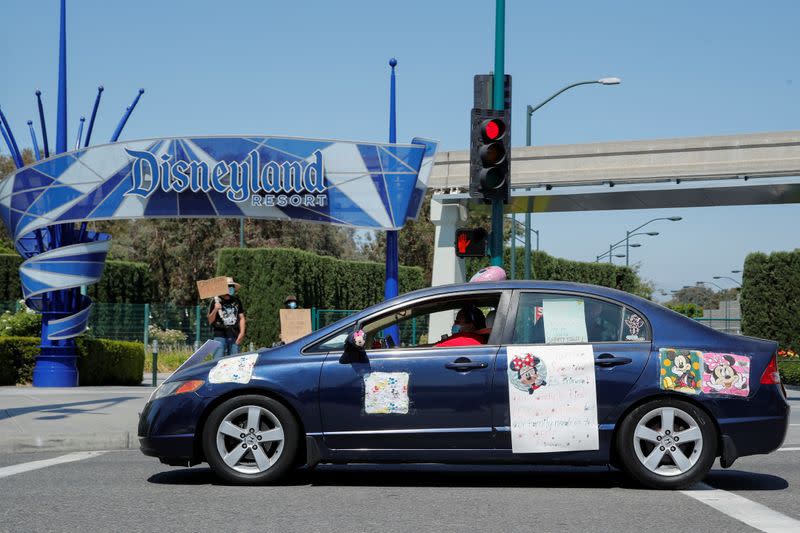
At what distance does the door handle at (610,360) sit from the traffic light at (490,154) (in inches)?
204

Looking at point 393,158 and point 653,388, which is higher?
point 393,158

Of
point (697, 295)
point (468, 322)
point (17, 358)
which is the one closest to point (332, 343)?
point (468, 322)

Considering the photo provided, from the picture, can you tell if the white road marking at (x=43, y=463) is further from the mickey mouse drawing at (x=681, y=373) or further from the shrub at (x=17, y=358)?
the shrub at (x=17, y=358)

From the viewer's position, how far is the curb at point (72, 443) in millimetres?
10544

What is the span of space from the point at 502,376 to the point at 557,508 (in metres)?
1.18

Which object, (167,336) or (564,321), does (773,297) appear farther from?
(564,321)

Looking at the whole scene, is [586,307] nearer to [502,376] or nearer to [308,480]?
[502,376]

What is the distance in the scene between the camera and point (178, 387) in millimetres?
8148

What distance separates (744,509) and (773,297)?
101ft

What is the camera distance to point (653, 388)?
787 cm

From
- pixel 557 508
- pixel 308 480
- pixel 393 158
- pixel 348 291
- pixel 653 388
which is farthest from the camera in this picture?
pixel 348 291

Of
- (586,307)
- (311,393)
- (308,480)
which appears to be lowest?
(308,480)

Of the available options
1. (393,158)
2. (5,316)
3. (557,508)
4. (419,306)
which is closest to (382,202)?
(393,158)

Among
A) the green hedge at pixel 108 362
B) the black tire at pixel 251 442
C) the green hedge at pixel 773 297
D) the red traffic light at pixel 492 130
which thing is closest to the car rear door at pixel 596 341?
the black tire at pixel 251 442
